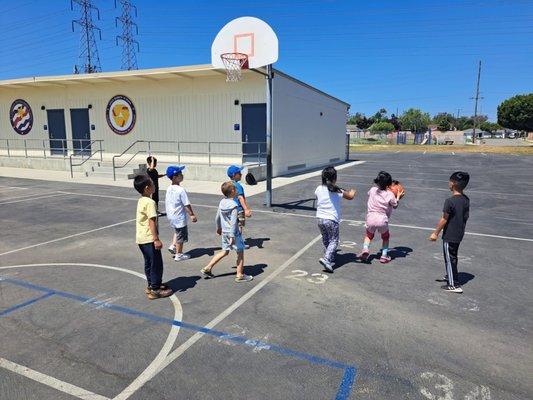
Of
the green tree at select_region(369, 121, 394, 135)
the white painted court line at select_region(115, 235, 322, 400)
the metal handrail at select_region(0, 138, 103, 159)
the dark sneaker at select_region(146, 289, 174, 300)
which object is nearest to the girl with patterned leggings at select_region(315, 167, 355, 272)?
the white painted court line at select_region(115, 235, 322, 400)

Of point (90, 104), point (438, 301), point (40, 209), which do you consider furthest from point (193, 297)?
point (90, 104)

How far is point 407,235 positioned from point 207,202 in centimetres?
647

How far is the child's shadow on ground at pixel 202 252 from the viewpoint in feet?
23.1

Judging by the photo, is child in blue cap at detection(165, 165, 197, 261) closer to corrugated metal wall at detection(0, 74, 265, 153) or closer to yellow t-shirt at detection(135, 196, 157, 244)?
yellow t-shirt at detection(135, 196, 157, 244)

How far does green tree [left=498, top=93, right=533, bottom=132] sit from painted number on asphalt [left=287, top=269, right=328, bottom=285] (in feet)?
233

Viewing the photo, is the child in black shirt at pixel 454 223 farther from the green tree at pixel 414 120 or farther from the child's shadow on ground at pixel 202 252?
the green tree at pixel 414 120

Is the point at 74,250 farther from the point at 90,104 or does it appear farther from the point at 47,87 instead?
the point at 47,87

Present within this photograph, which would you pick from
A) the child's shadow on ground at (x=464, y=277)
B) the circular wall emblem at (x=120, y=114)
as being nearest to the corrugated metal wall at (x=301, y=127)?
the circular wall emblem at (x=120, y=114)

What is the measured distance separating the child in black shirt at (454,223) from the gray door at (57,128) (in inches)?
948

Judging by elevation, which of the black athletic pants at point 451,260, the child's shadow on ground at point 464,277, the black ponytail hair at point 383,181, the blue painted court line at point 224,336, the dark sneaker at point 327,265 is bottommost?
the blue painted court line at point 224,336

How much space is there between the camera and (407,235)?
27.5ft

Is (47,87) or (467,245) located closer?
(467,245)

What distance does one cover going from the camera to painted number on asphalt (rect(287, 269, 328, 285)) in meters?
5.73

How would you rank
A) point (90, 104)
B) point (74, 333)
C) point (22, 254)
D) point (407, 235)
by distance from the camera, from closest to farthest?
point (74, 333) → point (22, 254) → point (407, 235) → point (90, 104)
